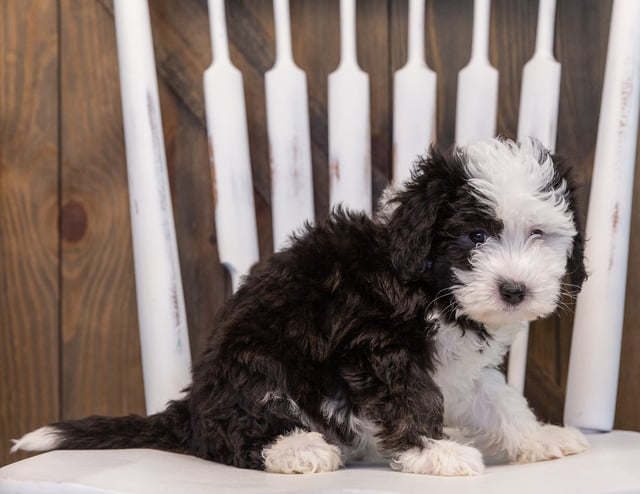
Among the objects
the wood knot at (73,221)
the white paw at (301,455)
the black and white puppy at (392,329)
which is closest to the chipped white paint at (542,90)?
the black and white puppy at (392,329)

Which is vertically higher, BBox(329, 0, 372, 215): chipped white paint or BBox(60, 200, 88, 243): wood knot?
BBox(329, 0, 372, 215): chipped white paint

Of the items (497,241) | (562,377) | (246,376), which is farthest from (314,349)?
(562,377)

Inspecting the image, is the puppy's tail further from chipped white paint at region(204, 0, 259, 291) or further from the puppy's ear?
the puppy's ear

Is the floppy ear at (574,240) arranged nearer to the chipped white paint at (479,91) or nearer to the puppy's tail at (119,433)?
the chipped white paint at (479,91)

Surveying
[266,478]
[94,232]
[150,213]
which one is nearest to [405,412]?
[266,478]

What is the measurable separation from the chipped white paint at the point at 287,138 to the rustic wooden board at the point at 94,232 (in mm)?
483

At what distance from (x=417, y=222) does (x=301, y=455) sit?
44 centimetres

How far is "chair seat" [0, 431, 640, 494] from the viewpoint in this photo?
43.0 inches

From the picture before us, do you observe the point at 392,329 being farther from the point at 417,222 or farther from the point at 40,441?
the point at 40,441

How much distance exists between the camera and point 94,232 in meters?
2.05

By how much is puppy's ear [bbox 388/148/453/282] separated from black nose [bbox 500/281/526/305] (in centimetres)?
15

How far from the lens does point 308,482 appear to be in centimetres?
117

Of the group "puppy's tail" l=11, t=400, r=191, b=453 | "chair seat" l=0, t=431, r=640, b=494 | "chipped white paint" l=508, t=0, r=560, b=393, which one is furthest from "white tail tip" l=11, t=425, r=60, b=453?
"chipped white paint" l=508, t=0, r=560, b=393

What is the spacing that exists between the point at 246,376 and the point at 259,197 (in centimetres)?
70
